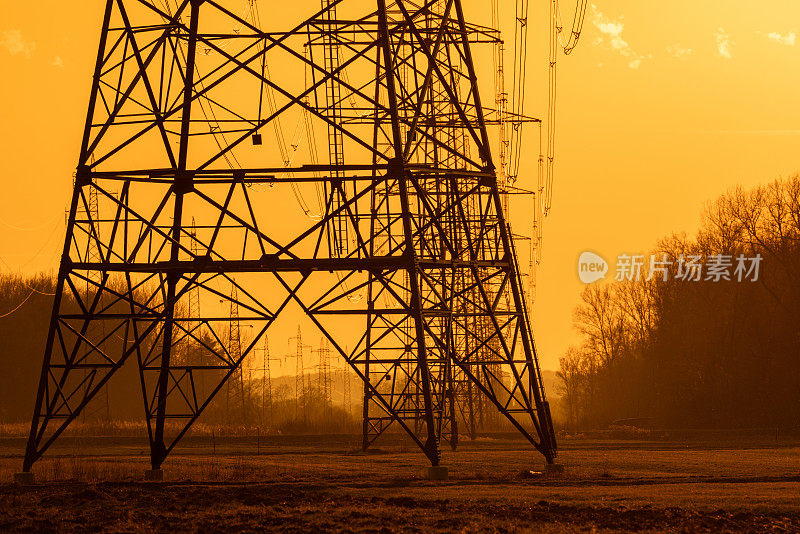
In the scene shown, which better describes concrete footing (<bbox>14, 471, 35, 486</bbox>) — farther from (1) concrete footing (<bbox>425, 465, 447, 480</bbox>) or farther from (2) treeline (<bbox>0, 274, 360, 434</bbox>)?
(2) treeline (<bbox>0, 274, 360, 434</bbox>)

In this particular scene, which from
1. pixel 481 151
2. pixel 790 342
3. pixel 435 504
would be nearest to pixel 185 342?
pixel 790 342

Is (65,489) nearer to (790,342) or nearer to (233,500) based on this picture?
(233,500)

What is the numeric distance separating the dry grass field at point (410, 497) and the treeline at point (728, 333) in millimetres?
42736

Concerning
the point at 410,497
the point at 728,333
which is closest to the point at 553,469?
the point at 410,497

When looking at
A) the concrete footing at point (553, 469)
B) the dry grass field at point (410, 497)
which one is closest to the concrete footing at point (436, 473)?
the dry grass field at point (410, 497)

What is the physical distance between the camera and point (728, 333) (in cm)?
9469

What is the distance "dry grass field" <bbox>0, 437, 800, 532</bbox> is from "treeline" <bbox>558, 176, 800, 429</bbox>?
4274cm

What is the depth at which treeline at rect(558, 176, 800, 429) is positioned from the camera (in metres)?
87.4

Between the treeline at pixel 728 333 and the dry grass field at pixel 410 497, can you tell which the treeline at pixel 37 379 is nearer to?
the treeline at pixel 728 333

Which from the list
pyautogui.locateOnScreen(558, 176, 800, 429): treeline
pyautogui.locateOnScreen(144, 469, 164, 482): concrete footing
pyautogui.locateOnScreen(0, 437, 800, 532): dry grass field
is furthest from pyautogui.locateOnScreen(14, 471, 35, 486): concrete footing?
pyautogui.locateOnScreen(558, 176, 800, 429): treeline

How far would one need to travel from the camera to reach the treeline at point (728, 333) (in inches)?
3442

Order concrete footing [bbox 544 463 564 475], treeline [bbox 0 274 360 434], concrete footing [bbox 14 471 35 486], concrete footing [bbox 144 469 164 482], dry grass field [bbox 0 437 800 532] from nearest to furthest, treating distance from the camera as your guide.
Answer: dry grass field [bbox 0 437 800 532] → concrete footing [bbox 14 471 35 486] → concrete footing [bbox 144 469 164 482] → concrete footing [bbox 544 463 564 475] → treeline [bbox 0 274 360 434]

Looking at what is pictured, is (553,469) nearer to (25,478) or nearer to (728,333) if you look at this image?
(25,478)

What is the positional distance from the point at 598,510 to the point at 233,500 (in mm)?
7377
